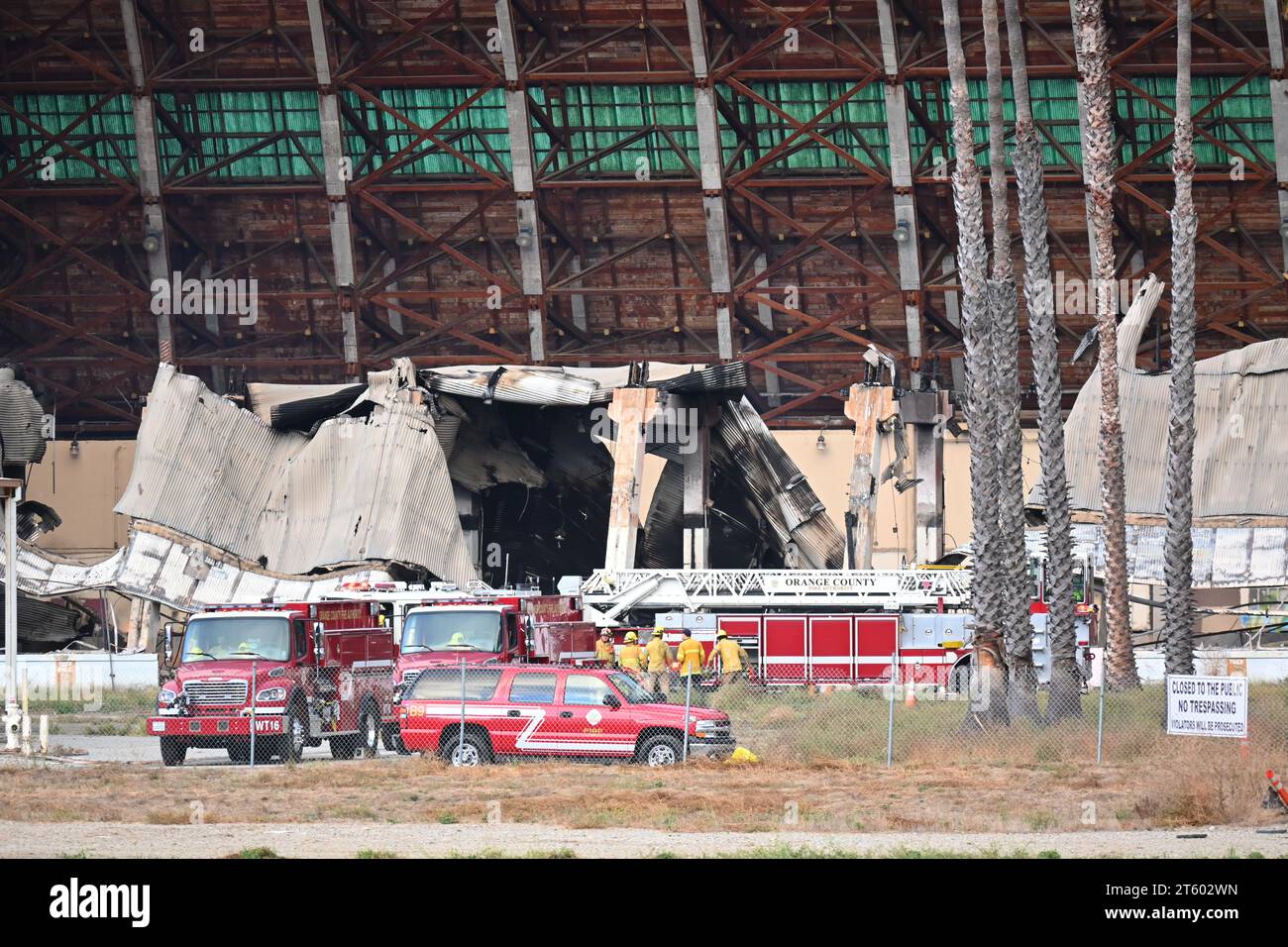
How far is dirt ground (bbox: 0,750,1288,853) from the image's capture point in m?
16.6

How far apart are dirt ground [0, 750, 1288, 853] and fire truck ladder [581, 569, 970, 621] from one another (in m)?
13.5

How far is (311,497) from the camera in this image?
4131 cm

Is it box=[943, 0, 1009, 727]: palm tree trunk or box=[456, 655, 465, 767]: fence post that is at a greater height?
box=[943, 0, 1009, 727]: palm tree trunk

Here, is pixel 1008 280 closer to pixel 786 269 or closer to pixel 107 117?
pixel 786 269

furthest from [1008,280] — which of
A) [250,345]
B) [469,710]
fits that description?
[250,345]

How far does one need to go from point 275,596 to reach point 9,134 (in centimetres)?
1875

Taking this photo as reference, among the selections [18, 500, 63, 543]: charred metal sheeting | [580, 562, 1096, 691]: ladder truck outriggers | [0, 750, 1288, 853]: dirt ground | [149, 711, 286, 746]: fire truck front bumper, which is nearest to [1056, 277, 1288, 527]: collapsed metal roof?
[580, 562, 1096, 691]: ladder truck outriggers

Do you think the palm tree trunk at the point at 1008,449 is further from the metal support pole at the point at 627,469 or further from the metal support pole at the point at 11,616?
the metal support pole at the point at 11,616

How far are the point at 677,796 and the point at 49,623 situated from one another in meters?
26.8

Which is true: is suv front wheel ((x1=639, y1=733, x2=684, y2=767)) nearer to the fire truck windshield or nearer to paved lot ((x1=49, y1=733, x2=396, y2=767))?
paved lot ((x1=49, y1=733, x2=396, y2=767))

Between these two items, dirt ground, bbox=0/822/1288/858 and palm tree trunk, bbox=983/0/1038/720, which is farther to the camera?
palm tree trunk, bbox=983/0/1038/720

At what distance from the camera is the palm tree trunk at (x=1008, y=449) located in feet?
80.9

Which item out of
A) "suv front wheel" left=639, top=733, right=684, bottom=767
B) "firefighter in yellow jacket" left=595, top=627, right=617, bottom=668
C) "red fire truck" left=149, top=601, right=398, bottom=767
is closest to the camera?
"suv front wheel" left=639, top=733, right=684, bottom=767

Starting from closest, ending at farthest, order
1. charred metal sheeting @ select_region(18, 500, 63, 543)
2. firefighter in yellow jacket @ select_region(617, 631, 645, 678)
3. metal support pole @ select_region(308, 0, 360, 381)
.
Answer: firefighter in yellow jacket @ select_region(617, 631, 645, 678) < charred metal sheeting @ select_region(18, 500, 63, 543) < metal support pole @ select_region(308, 0, 360, 381)
